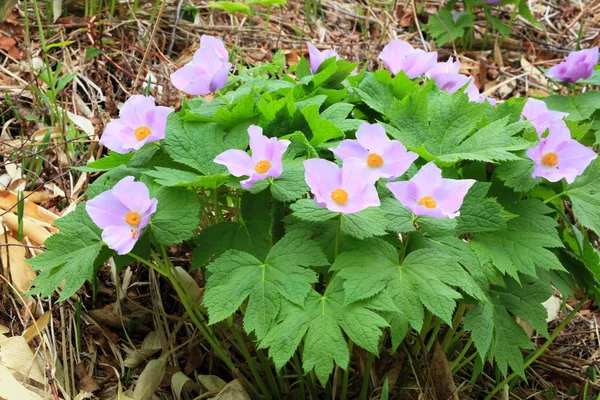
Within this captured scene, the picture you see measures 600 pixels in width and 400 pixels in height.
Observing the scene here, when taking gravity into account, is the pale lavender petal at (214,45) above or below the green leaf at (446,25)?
above

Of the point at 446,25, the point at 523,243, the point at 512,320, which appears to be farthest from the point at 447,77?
the point at 446,25

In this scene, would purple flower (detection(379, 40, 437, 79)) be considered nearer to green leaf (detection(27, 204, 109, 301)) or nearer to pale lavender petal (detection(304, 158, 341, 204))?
pale lavender petal (detection(304, 158, 341, 204))

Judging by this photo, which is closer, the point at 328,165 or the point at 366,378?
the point at 328,165

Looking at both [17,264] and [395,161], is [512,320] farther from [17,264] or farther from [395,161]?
[17,264]

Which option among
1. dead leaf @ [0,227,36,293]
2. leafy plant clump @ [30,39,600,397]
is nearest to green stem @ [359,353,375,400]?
leafy plant clump @ [30,39,600,397]

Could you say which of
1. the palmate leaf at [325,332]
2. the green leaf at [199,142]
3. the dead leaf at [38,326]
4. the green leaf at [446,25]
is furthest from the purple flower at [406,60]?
the green leaf at [446,25]

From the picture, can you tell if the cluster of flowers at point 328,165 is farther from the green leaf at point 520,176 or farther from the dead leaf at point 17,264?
the dead leaf at point 17,264
